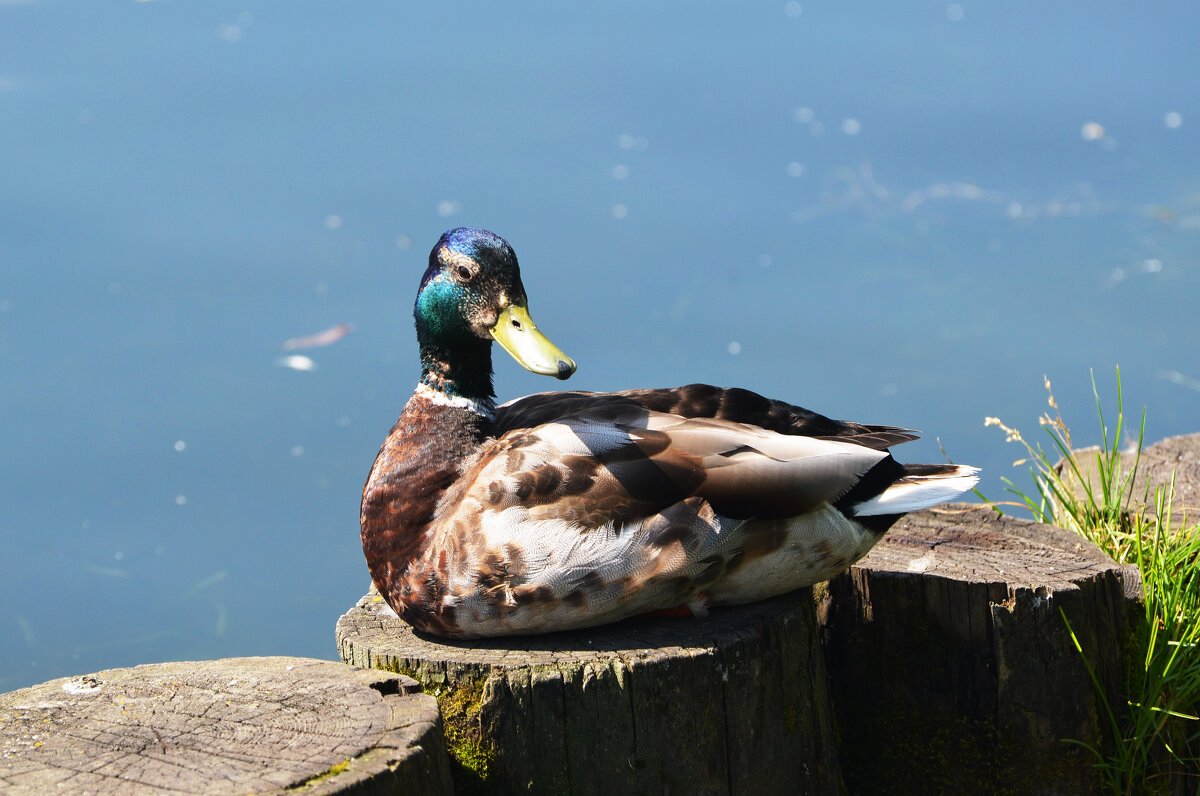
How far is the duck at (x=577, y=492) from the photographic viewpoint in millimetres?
2426

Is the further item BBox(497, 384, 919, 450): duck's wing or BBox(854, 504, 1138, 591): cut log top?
BBox(854, 504, 1138, 591): cut log top

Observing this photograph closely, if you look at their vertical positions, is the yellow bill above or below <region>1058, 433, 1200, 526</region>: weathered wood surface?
above

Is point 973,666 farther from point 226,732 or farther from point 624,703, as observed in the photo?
point 226,732

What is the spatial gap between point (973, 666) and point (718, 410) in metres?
0.86

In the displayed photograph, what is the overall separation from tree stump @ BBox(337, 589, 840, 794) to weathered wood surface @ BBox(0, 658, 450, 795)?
0.13 metres

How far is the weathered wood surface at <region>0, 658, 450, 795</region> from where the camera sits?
2.02 m

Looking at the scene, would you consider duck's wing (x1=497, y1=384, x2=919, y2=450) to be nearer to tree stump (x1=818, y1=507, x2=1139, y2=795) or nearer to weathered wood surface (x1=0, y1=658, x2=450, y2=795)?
tree stump (x1=818, y1=507, x2=1139, y2=795)

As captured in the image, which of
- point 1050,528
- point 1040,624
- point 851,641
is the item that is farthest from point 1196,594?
point 851,641

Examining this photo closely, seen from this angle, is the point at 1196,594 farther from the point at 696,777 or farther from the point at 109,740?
the point at 109,740

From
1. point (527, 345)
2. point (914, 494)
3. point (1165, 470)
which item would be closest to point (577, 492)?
point (527, 345)

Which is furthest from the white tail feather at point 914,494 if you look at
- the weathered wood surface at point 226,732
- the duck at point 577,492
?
the weathered wood surface at point 226,732

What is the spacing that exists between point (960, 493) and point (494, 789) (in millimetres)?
1134

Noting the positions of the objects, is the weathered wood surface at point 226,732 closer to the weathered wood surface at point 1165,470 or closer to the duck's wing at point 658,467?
the duck's wing at point 658,467

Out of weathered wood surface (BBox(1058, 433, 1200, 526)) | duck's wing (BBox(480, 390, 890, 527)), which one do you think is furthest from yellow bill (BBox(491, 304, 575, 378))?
weathered wood surface (BBox(1058, 433, 1200, 526))
